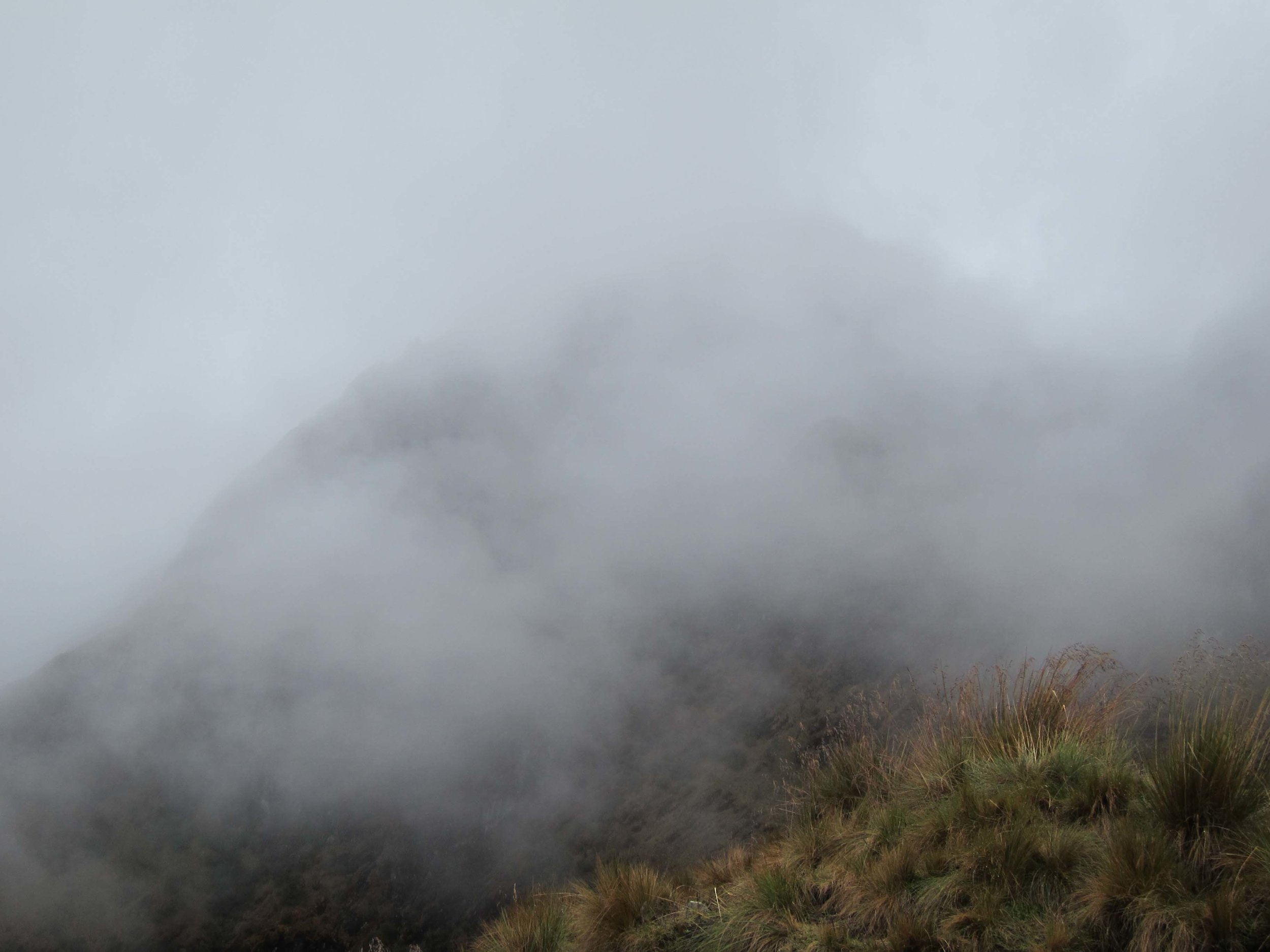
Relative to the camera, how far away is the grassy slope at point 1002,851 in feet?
14.1

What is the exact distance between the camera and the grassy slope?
4.30m

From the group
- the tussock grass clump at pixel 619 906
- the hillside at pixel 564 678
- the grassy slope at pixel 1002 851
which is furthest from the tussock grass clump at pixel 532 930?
the hillside at pixel 564 678

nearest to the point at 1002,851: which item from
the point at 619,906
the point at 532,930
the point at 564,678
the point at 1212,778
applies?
the point at 1212,778

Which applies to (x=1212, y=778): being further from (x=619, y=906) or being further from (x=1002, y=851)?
(x=619, y=906)

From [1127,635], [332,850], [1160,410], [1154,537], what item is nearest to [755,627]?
[1154,537]

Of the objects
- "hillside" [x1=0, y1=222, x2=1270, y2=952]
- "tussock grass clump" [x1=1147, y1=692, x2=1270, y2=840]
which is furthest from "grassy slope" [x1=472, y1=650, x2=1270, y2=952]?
"hillside" [x1=0, y1=222, x2=1270, y2=952]

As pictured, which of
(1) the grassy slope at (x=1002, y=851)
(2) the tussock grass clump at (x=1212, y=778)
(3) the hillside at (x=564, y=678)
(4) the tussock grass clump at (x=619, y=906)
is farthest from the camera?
(3) the hillside at (x=564, y=678)

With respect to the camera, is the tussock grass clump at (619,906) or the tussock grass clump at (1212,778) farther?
the tussock grass clump at (619,906)

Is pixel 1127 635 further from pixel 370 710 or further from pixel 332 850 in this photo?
pixel 370 710

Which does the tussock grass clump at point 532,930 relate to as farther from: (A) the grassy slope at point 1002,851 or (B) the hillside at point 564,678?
(B) the hillside at point 564,678

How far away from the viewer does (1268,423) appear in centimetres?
13050

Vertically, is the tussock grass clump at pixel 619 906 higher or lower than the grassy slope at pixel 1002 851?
lower

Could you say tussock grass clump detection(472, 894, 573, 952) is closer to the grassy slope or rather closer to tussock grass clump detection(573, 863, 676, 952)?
the grassy slope

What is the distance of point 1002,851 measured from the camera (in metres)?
5.04
